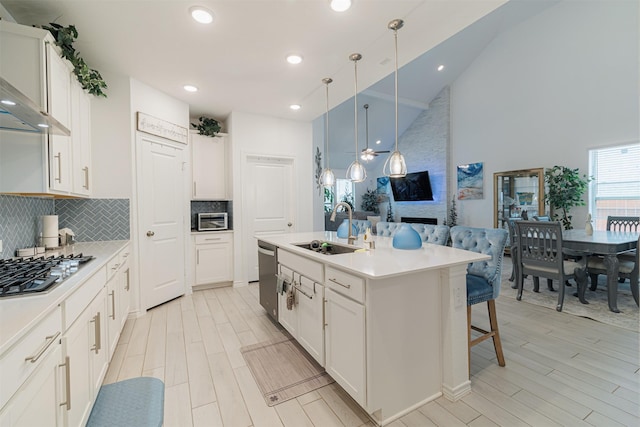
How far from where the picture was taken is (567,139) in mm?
5609

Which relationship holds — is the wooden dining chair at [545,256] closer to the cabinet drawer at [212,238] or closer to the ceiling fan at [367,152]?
the ceiling fan at [367,152]

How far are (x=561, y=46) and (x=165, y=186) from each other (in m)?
7.87

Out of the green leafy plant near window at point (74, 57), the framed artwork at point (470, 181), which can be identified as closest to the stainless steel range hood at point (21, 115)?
the green leafy plant near window at point (74, 57)

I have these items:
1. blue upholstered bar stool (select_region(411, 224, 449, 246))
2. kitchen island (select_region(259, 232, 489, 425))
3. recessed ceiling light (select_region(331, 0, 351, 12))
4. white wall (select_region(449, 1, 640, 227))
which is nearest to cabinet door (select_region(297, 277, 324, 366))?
kitchen island (select_region(259, 232, 489, 425))

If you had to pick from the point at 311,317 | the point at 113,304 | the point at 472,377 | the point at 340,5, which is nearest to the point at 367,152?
the point at 340,5

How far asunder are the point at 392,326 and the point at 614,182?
A: 617 cm

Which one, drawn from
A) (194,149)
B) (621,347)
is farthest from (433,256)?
(194,149)

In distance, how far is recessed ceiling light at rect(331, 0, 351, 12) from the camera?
2037 millimetres

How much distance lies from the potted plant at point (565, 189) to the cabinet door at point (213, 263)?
244 inches

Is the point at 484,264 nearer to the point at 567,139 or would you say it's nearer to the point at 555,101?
the point at 567,139

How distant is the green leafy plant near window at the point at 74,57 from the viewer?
7.10ft

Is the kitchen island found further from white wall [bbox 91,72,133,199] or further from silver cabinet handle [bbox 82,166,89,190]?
white wall [bbox 91,72,133,199]

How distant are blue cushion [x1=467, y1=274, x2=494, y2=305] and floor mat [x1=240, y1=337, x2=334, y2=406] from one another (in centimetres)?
122

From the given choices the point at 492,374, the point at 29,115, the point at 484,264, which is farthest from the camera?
the point at 484,264
